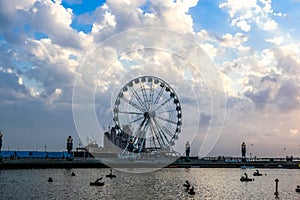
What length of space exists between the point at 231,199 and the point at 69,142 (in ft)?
327

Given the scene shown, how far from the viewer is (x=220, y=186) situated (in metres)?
90.3

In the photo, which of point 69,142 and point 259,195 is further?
point 69,142

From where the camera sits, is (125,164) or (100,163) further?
(100,163)

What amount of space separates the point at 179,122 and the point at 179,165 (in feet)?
124

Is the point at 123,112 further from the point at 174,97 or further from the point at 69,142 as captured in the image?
the point at 69,142

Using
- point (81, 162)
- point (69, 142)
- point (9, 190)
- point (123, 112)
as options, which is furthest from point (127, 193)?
point (69, 142)

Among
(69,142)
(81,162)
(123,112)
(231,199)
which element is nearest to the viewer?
(231,199)

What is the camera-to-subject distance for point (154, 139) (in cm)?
13600

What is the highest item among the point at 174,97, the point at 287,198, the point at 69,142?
the point at 174,97

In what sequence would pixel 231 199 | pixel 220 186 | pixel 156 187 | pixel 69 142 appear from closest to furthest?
pixel 231 199 → pixel 156 187 → pixel 220 186 → pixel 69 142

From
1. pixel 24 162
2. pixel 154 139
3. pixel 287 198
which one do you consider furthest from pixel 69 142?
pixel 287 198

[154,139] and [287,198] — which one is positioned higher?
[154,139]

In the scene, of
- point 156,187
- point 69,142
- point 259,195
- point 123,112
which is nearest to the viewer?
point 259,195

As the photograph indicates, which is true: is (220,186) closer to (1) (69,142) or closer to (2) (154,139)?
(2) (154,139)
